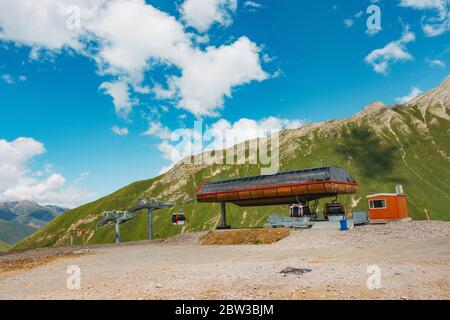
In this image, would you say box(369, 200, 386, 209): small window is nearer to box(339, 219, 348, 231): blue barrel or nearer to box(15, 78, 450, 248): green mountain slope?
box(339, 219, 348, 231): blue barrel

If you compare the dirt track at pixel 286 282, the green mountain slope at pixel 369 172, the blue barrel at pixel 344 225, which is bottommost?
the dirt track at pixel 286 282

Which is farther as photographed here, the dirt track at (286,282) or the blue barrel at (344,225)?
the blue barrel at (344,225)

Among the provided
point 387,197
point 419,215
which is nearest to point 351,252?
point 387,197

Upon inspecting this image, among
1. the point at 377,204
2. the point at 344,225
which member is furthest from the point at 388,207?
the point at 344,225

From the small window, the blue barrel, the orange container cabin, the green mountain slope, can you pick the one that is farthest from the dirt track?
the green mountain slope

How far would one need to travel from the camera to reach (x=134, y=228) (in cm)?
17362

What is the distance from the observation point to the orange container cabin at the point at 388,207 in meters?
43.9

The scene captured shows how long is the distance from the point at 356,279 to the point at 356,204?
434 ft

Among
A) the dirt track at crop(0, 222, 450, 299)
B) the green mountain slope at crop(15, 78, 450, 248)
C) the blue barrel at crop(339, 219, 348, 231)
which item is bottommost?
Answer: the dirt track at crop(0, 222, 450, 299)

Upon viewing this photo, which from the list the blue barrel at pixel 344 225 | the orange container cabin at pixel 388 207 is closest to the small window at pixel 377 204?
the orange container cabin at pixel 388 207

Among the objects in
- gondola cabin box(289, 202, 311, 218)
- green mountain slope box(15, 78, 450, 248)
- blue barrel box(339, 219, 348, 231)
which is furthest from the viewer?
green mountain slope box(15, 78, 450, 248)

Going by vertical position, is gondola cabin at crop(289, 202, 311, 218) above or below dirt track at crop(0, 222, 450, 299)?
above

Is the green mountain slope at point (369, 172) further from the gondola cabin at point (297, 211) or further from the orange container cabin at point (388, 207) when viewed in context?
the gondola cabin at point (297, 211)

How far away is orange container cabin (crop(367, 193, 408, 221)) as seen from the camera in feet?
144
